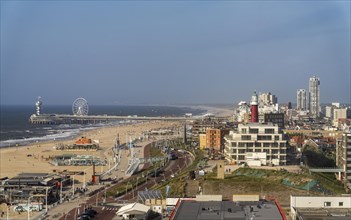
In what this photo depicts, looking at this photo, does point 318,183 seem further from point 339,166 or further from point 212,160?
point 212,160

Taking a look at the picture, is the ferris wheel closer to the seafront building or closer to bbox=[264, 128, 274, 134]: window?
the seafront building

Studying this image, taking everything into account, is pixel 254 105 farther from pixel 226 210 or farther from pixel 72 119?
pixel 72 119

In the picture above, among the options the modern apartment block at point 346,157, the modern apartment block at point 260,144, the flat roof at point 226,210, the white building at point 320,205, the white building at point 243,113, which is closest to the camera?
the flat roof at point 226,210

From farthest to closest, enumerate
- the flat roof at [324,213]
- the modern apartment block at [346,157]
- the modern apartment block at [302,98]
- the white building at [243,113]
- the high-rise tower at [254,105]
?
1. the modern apartment block at [302,98]
2. the white building at [243,113]
3. the high-rise tower at [254,105]
4. the modern apartment block at [346,157]
5. the flat roof at [324,213]

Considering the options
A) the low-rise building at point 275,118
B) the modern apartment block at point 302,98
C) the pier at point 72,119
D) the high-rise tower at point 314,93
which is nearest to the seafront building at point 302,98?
the modern apartment block at point 302,98

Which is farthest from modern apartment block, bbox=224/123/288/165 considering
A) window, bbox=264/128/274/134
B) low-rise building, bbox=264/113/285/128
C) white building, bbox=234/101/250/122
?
white building, bbox=234/101/250/122

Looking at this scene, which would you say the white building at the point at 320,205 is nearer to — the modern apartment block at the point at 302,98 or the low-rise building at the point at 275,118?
the low-rise building at the point at 275,118

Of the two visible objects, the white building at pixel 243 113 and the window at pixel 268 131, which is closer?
the window at pixel 268 131
